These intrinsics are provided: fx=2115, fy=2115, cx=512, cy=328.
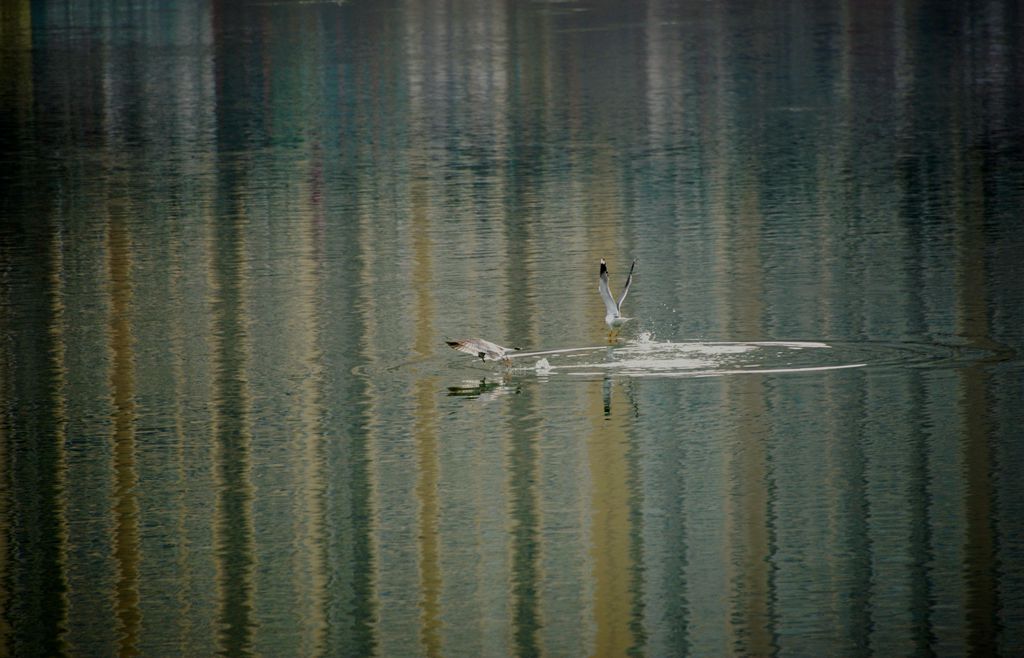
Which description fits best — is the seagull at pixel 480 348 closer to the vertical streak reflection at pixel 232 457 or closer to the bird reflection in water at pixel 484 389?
the bird reflection in water at pixel 484 389

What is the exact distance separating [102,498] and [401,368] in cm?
370

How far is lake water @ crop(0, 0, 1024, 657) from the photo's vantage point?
11734 millimetres

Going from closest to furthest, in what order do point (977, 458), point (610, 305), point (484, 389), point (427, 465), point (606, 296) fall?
point (977, 458) < point (427, 465) < point (484, 389) < point (606, 296) < point (610, 305)

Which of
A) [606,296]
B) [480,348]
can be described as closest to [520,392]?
[480,348]

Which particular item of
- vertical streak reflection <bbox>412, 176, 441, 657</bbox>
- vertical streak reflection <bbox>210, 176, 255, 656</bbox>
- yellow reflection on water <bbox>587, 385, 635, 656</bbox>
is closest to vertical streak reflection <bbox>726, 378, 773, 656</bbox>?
yellow reflection on water <bbox>587, 385, 635, 656</bbox>

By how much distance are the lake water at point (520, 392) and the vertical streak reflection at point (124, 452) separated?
0.14 ft

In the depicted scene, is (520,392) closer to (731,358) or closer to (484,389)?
(484,389)

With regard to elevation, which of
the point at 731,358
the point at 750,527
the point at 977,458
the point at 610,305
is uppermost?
the point at 610,305

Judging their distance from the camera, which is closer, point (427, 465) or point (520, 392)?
point (427, 465)

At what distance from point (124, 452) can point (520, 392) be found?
3.11m

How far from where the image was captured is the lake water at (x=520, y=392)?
38.5 feet

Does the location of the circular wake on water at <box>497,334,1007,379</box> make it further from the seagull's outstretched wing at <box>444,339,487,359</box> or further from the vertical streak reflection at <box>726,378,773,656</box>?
the vertical streak reflection at <box>726,378,773,656</box>

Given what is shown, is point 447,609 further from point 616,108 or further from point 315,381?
point 616,108

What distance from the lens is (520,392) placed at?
1622cm
